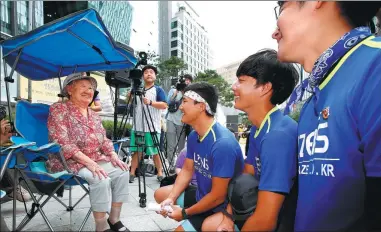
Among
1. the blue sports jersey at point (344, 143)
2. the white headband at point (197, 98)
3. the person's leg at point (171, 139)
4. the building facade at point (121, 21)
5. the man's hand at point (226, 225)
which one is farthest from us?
the building facade at point (121, 21)

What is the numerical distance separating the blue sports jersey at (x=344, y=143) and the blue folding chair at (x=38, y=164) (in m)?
1.11

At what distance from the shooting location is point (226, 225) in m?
0.86

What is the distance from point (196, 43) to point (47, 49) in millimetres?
53994

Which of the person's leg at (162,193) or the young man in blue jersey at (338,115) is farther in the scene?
the person's leg at (162,193)

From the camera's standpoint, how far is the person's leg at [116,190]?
1660 millimetres

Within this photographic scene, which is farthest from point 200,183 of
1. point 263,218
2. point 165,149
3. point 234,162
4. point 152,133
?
point 165,149

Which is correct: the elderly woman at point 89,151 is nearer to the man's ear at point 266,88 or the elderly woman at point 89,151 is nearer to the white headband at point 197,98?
the white headband at point 197,98

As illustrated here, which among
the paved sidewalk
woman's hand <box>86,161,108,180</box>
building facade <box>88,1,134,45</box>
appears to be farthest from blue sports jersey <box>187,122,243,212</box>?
building facade <box>88,1,134,45</box>

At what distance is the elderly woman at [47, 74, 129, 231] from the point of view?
1.66 m

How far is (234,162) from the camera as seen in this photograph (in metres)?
1.12

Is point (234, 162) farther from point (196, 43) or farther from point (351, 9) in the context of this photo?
point (196, 43)

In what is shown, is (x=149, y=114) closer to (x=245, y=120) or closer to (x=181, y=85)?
(x=181, y=85)

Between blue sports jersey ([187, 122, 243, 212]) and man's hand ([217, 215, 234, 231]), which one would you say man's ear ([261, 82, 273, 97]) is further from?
man's hand ([217, 215, 234, 231])

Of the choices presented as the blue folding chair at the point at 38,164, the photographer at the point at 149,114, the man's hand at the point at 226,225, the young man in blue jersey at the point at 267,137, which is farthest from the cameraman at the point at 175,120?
the man's hand at the point at 226,225
